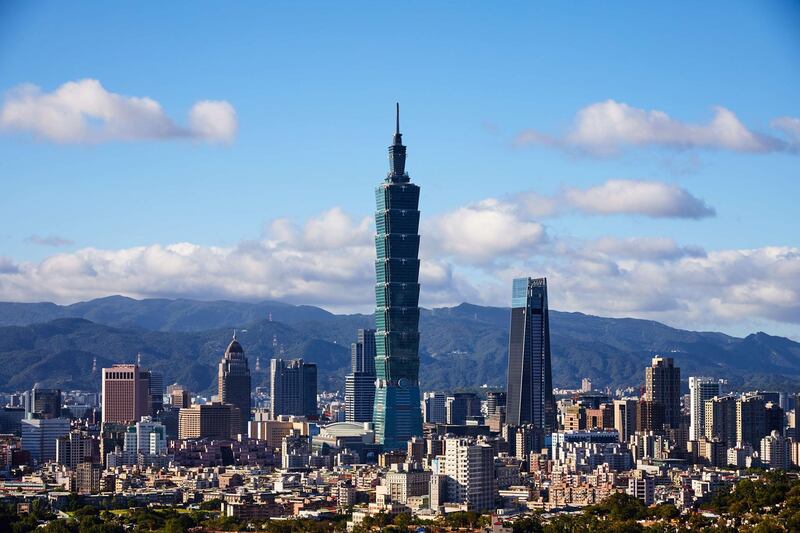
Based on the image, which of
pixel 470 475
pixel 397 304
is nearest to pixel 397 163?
pixel 397 304

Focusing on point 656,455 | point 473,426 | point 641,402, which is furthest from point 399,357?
point 656,455

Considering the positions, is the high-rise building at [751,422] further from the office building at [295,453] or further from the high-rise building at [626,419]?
the office building at [295,453]

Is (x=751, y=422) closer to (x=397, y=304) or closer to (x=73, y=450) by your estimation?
(x=397, y=304)

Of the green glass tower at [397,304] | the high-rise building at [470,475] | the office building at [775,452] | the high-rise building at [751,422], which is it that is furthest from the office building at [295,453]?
the high-rise building at [470,475]

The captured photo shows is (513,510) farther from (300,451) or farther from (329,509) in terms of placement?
(300,451)

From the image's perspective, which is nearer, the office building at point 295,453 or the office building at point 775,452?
the office building at point 775,452

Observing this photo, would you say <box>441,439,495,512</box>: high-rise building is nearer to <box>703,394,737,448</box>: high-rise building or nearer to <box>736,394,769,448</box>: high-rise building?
<box>703,394,737,448</box>: high-rise building
